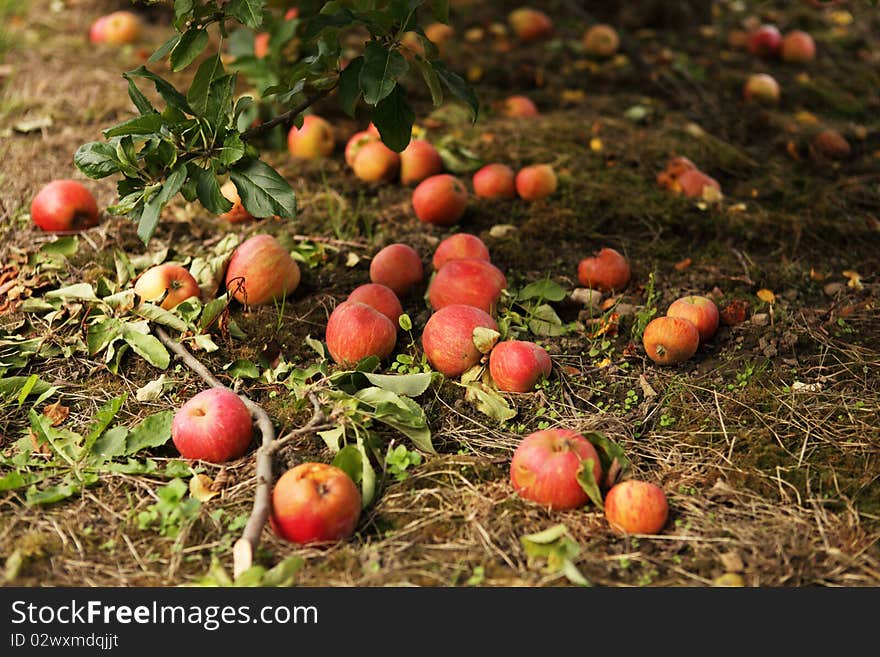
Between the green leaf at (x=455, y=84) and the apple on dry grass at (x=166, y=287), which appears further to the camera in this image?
the apple on dry grass at (x=166, y=287)

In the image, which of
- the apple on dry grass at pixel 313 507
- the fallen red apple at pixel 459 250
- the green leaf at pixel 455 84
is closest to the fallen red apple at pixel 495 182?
the fallen red apple at pixel 459 250

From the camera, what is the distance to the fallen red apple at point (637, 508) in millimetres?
2477

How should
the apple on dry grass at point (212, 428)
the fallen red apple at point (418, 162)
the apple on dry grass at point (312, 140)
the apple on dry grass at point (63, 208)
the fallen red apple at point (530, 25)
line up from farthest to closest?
the fallen red apple at point (530, 25) → the apple on dry grass at point (312, 140) → the fallen red apple at point (418, 162) → the apple on dry grass at point (63, 208) → the apple on dry grass at point (212, 428)

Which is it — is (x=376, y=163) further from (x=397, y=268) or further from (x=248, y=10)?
(x=248, y=10)

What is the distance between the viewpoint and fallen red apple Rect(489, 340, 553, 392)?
10.1 feet

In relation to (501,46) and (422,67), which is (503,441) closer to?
(422,67)

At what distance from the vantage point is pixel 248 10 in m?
2.77

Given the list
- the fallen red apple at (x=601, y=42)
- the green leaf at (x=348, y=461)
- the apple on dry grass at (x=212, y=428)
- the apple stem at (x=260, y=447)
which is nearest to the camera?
the apple stem at (x=260, y=447)

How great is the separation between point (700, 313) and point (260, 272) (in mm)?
1669

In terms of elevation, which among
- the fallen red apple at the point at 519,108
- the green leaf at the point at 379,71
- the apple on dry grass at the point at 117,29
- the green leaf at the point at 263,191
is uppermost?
the green leaf at the point at 379,71

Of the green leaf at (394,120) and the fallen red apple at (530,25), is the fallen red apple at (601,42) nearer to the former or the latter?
the fallen red apple at (530,25)

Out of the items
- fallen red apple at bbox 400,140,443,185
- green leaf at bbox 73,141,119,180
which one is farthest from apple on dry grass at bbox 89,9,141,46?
green leaf at bbox 73,141,119,180

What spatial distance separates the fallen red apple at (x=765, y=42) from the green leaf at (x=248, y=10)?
458 cm
